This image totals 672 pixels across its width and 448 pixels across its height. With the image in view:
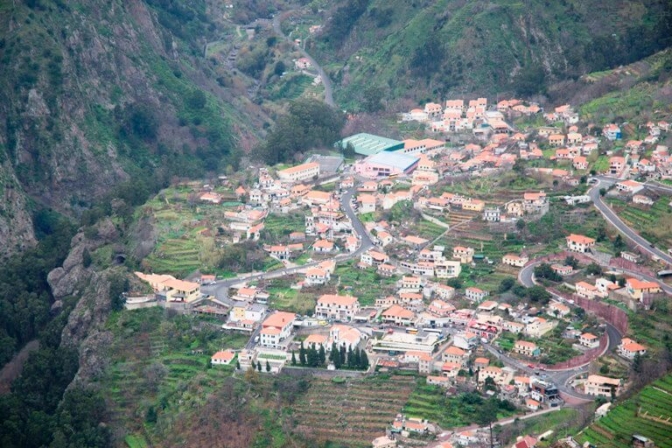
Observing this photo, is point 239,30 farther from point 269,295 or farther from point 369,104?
point 269,295

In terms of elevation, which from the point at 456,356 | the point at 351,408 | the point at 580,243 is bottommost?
the point at 351,408

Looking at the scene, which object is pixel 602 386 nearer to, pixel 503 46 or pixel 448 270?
pixel 448 270

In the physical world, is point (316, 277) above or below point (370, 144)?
below

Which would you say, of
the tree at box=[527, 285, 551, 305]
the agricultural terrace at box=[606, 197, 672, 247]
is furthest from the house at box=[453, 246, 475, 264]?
the agricultural terrace at box=[606, 197, 672, 247]

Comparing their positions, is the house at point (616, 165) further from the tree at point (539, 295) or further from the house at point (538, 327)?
the house at point (538, 327)

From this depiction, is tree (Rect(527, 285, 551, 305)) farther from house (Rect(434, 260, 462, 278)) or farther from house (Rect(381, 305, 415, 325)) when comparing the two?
house (Rect(381, 305, 415, 325))

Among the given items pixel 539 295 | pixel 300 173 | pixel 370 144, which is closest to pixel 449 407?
Result: pixel 539 295

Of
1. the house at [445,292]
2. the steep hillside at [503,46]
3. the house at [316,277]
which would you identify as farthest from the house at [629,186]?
the steep hillside at [503,46]

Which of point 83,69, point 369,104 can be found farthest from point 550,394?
point 83,69
